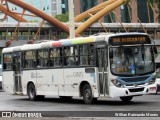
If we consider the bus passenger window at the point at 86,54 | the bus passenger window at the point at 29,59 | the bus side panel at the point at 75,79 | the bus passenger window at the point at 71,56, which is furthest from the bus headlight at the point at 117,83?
the bus passenger window at the point at 29,59

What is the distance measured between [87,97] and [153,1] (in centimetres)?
732

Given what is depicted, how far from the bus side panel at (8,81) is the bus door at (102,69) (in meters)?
8.13

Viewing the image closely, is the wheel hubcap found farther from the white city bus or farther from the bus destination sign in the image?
the bus destination sign

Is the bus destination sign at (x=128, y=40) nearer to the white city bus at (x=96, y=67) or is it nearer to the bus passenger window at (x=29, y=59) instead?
the white city bus at (x=96, y=67)

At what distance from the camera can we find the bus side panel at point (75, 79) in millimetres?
19688

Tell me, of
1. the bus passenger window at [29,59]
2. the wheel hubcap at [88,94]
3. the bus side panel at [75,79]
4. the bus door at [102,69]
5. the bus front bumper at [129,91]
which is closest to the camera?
the bus front bumper at [129,91]

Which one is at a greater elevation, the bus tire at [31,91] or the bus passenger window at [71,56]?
the bus passenger window at [71,56]

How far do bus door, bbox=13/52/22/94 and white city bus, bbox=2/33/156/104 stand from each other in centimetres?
170

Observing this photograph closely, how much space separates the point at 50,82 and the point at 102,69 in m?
4.33

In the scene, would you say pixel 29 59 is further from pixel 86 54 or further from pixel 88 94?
pixel 88 94

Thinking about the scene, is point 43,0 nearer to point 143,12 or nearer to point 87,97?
point 143,12

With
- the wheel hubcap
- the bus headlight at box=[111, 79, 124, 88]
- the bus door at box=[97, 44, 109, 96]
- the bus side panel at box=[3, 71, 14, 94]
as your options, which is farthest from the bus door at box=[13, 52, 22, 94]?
the bus headlight at box=[111, 79, 124, 88]

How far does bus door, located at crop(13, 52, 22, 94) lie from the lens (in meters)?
25.5

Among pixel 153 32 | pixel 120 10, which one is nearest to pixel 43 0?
pixel 120 10
